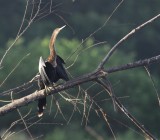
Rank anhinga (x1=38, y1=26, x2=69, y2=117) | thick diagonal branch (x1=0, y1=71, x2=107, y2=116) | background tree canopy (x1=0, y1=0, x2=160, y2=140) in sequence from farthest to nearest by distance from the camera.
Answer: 1. background tree canopy (x1=0, y1=0, x2=160, y2=140)
2. anhinga (x1=38, y1=26, x2=69, y2=117)
3. thick diagonal branch (x1=0, y1=71, x2=107, y2=116)

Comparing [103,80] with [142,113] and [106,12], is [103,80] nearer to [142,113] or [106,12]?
[142,113]

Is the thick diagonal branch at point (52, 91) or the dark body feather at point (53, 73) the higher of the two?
the thick diagonal branch at point (52, 91)

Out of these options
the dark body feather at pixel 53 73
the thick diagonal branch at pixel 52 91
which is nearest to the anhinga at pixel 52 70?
the dark body feather at pixel 53 73

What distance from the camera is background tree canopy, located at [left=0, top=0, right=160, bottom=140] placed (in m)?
17.2

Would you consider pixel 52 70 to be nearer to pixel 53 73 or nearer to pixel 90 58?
pixel 53 73

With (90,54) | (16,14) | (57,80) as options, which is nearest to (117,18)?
(16,14)

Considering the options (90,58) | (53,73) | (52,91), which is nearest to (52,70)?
(53,73)

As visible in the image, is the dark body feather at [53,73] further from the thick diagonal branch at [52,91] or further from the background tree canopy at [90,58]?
the background tree canopy at [90,58]

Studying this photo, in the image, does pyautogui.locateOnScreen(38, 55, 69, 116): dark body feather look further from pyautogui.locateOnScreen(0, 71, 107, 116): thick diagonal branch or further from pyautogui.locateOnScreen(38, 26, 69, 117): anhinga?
pyautogui.locateOnScreen(0, 71, 107, 116): thick diagonal branch

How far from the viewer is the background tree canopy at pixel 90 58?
1719 centimetres

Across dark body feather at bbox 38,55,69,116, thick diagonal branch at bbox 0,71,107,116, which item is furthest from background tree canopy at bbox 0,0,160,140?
thick diagonal branch at bbox 0,71,107,116

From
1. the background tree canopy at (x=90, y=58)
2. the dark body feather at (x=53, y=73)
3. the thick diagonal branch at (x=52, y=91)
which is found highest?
the thick diagonal branch at (x=52, y=91)

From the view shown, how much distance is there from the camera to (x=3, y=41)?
928 inches

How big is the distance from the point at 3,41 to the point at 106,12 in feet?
17.5
